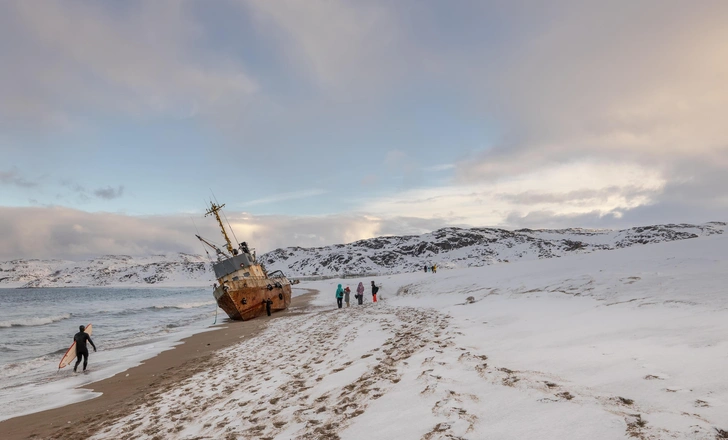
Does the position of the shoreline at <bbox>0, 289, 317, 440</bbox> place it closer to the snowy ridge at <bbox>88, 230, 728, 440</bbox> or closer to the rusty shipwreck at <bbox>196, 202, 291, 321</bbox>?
the snowy ridge at <bbox>88, 230, 728, 440</bbox>

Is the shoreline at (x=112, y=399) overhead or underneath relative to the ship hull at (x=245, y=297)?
underneath

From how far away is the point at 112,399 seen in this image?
977cm

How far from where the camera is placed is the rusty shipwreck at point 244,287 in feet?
95.1

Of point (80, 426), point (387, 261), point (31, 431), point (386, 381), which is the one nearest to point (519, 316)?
point (386, 381)

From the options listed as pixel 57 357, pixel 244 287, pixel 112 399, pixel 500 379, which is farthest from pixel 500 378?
pixel 244 287

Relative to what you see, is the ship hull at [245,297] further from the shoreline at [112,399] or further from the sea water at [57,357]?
the shoreline at [112,399]

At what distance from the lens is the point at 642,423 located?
11.2 feet

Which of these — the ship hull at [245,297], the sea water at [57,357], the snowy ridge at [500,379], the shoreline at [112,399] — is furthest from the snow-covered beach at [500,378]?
the ship hull at [245,297]

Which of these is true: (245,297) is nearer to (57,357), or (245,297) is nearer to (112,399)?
(57,357)

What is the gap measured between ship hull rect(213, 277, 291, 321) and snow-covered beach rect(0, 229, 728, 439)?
1612cm

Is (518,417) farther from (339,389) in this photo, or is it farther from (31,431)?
(31,431)

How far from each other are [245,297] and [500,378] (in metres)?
27.1

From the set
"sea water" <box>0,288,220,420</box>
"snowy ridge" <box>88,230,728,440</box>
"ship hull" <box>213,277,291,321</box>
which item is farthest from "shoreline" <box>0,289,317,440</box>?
"ship hull" <box>213,277,291,321</box>

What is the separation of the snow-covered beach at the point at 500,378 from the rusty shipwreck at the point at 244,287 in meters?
16.3
